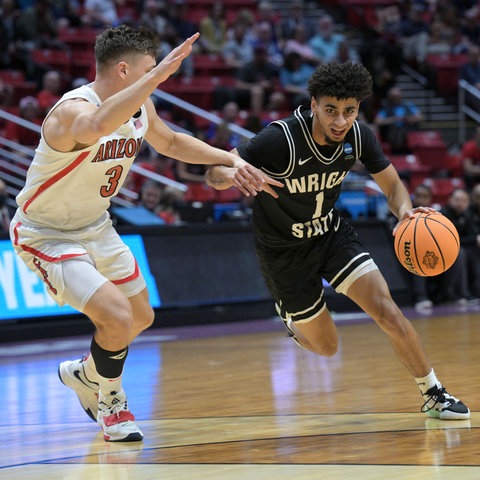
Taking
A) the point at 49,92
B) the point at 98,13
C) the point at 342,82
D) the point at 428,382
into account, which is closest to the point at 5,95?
the point at 49,92

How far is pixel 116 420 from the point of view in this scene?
17.3 ft

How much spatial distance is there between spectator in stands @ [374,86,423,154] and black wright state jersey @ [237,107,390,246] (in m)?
11.1

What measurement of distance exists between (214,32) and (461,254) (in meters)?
6.22

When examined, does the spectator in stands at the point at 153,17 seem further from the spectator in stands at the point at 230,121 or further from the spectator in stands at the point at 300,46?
the spectator in stands at the point at 300,46

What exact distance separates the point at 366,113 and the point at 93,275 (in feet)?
40.6

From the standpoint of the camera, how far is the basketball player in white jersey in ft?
16.8

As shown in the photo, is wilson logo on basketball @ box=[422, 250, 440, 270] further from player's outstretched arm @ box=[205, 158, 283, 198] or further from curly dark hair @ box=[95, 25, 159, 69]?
curly dark hair @ box=[95, 25, 159, 69]

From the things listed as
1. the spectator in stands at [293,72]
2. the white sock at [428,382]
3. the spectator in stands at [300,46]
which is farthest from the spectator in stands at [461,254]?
the white sock at [428,382]

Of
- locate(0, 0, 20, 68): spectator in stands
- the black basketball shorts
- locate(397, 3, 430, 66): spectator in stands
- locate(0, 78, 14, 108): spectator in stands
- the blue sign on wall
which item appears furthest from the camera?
locate(397, 3, 430, 66): spectator in stands

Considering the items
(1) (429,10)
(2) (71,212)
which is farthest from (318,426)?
(1) (429,10)

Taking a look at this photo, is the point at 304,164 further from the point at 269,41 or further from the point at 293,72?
the point at 269,41

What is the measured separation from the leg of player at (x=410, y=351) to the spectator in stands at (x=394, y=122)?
11.5 m

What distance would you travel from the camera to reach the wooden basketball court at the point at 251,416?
14.4 feet

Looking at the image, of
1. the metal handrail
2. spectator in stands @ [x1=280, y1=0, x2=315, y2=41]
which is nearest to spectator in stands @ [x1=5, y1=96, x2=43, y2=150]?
spectator in stands @ [x1=280, y1=0, x2=315, y2=41]
